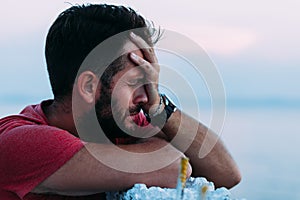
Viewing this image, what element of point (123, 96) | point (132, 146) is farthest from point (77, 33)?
point (132, 146)

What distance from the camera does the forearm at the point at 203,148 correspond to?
6.58 ft

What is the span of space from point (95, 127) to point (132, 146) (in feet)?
1.07

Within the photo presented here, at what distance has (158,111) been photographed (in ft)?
6.72

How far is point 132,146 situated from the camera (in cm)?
170

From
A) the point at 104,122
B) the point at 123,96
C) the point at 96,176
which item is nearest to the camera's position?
the point at 96,176

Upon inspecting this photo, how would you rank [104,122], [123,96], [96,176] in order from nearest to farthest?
[96,176], [123,96], [104,122]

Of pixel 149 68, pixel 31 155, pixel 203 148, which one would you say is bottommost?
pixel 203 148

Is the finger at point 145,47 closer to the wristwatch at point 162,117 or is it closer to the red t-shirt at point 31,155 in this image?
the wristwatch at point 162,117

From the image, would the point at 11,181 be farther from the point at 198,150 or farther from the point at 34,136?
the point at 198,150

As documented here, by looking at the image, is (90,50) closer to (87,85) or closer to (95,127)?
(87,85)

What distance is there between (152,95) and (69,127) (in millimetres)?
301

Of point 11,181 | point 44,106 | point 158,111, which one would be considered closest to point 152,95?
point 158,111

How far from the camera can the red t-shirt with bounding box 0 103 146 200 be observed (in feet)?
5.26

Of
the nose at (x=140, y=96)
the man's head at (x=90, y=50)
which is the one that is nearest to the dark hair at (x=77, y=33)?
the man's head at (x=90, y=50)
